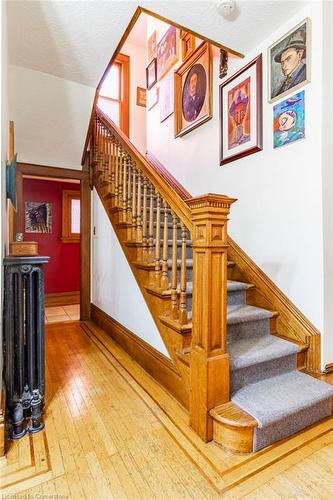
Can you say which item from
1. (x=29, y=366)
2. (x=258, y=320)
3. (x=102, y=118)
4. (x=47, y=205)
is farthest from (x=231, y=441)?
(x=47, y=205)

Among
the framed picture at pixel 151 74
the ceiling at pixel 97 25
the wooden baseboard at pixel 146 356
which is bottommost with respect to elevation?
the wooden baseboard at pixel 146 356

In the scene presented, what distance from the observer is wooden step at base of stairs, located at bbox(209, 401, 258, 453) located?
1356 millimetres

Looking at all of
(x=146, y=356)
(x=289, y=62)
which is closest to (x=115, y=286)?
(x=146, y=356)

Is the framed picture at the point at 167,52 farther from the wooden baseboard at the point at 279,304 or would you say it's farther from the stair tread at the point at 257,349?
the stair tread at the point at 257,349

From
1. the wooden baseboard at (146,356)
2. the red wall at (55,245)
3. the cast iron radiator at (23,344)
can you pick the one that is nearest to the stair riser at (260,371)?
the wooden baseboard at (146,356)

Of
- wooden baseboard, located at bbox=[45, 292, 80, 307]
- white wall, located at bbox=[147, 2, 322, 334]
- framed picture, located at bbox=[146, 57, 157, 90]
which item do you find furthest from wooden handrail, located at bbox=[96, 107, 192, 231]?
wooden baseboard, located at bbox=[45, 292, 80, 307]

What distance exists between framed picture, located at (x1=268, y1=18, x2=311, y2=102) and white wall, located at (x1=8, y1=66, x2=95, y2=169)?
167cm

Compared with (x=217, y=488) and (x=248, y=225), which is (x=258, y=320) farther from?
(x=217, y=488)

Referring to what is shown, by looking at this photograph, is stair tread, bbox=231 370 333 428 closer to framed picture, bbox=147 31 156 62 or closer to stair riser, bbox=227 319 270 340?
stair riser, bbox=227 319 270 340

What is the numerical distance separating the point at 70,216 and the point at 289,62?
4.00m

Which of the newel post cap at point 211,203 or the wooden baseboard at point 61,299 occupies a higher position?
the newel post cap at point 211,203

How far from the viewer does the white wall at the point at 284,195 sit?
188cm

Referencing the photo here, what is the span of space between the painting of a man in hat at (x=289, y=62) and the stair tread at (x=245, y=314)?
1.61 m

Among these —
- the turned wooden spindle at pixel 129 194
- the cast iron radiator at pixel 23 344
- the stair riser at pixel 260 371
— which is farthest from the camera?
the turned wooden spindle at pixel 129 194
